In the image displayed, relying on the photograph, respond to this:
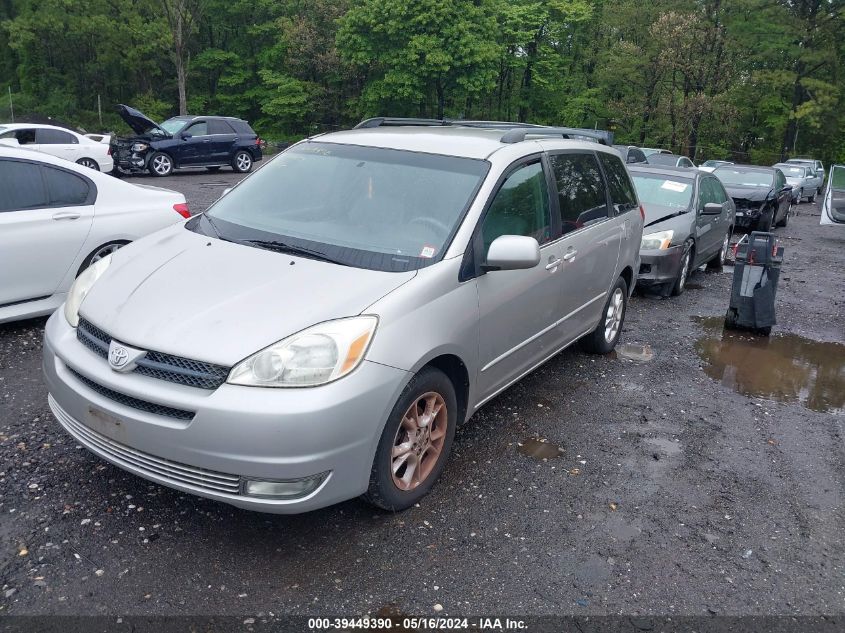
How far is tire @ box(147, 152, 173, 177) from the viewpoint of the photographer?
19.5 meters

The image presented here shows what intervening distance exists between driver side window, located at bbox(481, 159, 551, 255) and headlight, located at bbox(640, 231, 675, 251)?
442 cm

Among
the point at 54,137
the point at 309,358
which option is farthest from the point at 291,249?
the point at 54,137

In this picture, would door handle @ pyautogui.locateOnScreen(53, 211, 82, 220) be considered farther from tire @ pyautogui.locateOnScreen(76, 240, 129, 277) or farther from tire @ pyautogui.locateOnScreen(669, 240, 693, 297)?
tire @ pyautogui.locateOnScreen(669, 240, 693, 297)

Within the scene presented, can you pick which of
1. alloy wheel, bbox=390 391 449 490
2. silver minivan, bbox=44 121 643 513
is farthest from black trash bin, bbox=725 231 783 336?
alloy wheel, bbox=390 391 449 490

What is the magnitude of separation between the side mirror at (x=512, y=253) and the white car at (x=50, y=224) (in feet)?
13.2

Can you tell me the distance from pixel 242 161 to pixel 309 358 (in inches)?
811

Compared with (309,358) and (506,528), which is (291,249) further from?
(506,528)

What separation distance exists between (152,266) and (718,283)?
8694mm

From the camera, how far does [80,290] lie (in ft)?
12.6

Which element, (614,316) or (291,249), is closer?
(291,249)

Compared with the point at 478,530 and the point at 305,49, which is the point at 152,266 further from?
the point at 305,49

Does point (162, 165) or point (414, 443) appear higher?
point (414, 443)

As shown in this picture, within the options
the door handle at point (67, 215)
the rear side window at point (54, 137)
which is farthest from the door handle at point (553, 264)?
the rear side window at point (54, 137)

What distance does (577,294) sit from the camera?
206 inches
